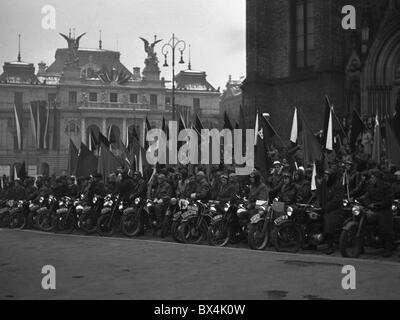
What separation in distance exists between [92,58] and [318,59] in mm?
67385

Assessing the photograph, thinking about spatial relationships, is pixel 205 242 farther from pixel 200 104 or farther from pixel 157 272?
pixel 200 104

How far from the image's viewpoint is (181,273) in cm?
907

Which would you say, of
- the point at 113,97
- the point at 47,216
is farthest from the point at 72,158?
the point at 113,97

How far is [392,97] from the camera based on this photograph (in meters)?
21.5

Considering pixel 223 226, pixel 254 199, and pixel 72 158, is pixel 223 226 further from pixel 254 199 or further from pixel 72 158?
pixel 72 158

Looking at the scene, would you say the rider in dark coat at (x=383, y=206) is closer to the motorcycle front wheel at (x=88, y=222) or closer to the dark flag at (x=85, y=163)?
the motorcycle front wheel at (x=88, y=222)

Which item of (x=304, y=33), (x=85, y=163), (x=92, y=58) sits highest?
(x=92, y=58)

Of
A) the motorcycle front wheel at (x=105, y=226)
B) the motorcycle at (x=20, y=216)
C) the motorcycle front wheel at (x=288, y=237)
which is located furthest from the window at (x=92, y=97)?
the motorcycle front wheel at (x=288, y=237)

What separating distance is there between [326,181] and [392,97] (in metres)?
11.3

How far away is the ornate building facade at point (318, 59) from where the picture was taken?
21.4 m

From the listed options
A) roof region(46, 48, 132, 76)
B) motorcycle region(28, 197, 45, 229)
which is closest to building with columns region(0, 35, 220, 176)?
roof region(46, 48, 132, 76)

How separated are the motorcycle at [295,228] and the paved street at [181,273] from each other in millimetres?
377

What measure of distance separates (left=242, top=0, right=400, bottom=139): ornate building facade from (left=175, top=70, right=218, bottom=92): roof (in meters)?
60.7

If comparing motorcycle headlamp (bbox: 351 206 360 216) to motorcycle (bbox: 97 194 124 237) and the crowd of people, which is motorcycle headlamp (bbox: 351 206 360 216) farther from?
motorcycle (bbox: 97 194 124 237)
